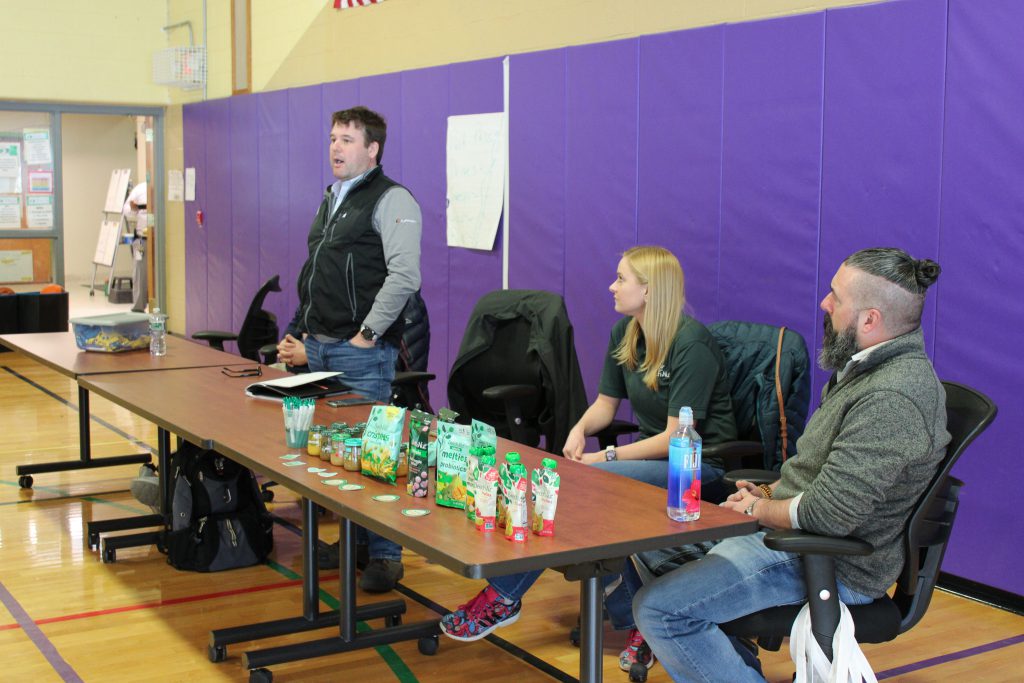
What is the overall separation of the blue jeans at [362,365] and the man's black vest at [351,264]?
0.05 meters

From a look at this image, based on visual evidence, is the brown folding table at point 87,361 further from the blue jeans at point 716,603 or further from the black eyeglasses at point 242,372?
the blue jeans at point 716,603

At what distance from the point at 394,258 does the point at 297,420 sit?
1154 mm

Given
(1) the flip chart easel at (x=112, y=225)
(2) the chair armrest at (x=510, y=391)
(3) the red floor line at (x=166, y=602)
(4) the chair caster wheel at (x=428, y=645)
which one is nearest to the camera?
(4) the chair caster wheel at (x=428, y=645)

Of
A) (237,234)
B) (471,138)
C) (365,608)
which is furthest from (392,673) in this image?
(237,234)

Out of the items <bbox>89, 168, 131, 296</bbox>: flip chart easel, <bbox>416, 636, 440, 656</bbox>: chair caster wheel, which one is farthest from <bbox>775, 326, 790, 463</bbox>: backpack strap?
<bbox>89, 168, 131, 296</bbox>: flip chart easel

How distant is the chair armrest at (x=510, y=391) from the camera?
13.7 feet

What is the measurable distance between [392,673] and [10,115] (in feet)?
28.4

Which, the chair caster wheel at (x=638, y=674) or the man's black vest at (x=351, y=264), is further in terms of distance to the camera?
the man's black vest at (x=351, y=264)

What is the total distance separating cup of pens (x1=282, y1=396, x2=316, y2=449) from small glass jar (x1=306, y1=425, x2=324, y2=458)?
40 millimetres

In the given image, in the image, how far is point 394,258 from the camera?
4223 mm

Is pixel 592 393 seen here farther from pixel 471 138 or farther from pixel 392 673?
pixel 392 673

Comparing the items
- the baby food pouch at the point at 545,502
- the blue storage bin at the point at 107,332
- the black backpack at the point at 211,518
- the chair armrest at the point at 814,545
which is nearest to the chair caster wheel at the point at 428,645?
the black backpack at the point at 211,518

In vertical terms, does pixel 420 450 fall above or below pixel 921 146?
below

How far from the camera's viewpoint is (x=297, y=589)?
412 cm
